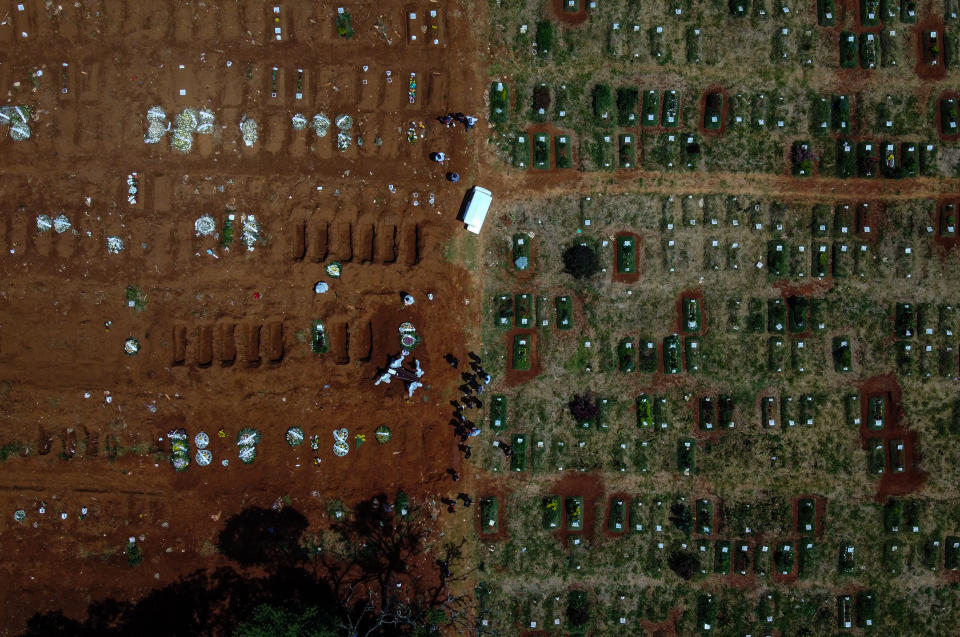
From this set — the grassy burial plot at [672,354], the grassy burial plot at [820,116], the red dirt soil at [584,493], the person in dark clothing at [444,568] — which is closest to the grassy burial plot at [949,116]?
the grassy burial plot at [820,116]

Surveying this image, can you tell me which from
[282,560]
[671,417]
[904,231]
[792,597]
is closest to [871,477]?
[792,597]

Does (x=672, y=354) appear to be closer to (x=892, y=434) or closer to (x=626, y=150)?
(x=626, y=150)

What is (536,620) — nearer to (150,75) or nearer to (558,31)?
(558,31)


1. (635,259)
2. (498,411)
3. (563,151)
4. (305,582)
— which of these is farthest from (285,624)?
(563,151)

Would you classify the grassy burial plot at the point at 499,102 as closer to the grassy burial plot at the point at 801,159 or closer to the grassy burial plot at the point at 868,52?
the grassy burial plot at the point at 801,159

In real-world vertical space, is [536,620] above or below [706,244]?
below

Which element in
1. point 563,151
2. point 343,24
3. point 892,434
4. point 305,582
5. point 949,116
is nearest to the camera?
point 343,24
